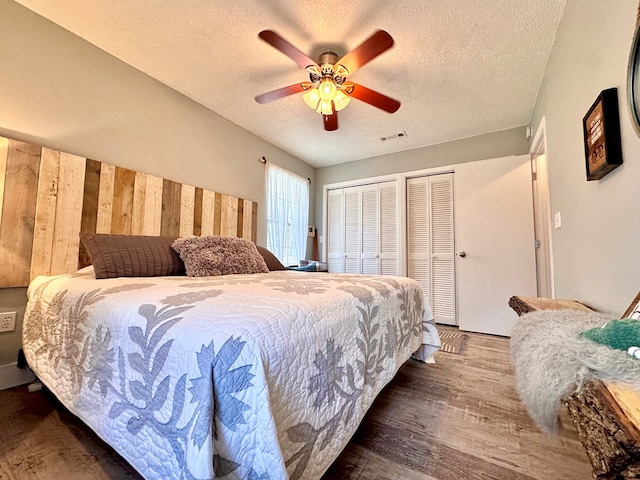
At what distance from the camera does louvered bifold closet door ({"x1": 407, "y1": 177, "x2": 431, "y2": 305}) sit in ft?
12.4

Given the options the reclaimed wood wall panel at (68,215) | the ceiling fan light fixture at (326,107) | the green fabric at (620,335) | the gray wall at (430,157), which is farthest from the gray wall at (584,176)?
the reclaimed wood wall panel at (68,215)

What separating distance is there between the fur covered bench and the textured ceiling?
1.99 metres

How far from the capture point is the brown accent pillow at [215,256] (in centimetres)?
191

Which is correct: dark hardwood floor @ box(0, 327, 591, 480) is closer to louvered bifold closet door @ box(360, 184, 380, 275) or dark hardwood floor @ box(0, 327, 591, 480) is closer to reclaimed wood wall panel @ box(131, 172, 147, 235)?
reclaimed wood wall panel @ box(131, 172, 147, 235)

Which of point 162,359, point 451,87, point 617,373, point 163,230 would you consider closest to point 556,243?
point 451,87

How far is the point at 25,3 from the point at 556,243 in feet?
13.3

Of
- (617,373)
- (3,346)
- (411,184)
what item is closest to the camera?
(617,373)

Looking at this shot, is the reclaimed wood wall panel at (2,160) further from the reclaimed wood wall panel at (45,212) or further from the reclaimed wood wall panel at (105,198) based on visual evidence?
the reclaimed wood wall panel at (105,198)

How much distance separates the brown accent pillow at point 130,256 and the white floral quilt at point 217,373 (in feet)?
0.99

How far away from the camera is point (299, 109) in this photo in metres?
2.92

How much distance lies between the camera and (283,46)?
1.71m

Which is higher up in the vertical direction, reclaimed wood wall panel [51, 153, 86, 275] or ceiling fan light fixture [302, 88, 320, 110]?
ceiling fan light fixture [302, 88, 320, 110]

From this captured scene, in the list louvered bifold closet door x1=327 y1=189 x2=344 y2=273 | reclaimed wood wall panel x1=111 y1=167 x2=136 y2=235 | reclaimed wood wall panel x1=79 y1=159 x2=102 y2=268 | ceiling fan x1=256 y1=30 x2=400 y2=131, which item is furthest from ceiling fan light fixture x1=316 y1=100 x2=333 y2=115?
louvered bifold closet door x1=327 y1=189 x2=344 y2=273

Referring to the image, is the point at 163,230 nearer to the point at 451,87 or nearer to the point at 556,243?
the point at 451,87
